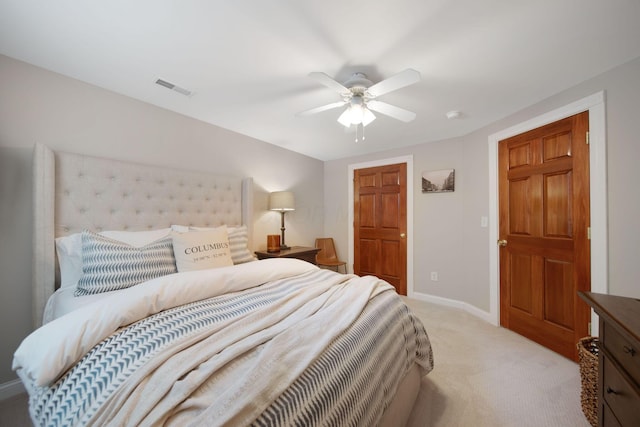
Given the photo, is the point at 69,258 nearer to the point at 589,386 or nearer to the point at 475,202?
the point at 589,386

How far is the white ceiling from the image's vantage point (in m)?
1.20

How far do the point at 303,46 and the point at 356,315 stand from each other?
1.58 m

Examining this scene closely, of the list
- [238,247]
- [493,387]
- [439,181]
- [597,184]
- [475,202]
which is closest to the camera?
[493,387]

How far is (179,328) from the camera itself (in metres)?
0.92

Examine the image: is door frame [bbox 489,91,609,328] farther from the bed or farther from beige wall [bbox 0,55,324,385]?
beige wall [bbox 0,55,324,385]

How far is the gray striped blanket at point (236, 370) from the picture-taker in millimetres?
633

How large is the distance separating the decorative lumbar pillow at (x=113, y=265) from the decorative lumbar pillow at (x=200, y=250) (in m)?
0.12

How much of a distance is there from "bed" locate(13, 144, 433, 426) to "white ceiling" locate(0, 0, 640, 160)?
29.3 inches

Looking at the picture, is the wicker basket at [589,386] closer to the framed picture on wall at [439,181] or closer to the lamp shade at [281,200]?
the framed picture on wall at [439,181]

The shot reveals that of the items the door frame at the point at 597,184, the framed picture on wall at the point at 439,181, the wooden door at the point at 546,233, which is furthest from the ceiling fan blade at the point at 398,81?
the framed picture on wall at the point at 439,181

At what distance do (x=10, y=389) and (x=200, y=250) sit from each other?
143cm

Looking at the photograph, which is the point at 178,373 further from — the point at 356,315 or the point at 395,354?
the point at 395,354

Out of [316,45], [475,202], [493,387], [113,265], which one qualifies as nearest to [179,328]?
[113,265]

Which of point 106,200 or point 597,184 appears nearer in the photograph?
point 597,184
